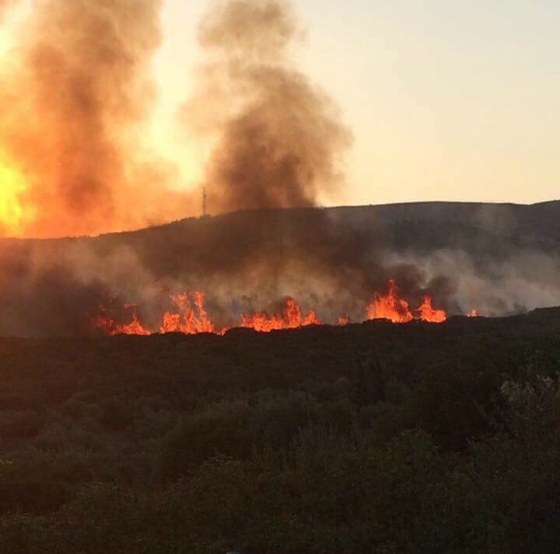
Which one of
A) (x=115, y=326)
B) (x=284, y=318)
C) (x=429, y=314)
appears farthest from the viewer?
(x=115, y=326)

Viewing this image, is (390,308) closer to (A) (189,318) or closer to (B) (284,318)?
(B) (284,318)

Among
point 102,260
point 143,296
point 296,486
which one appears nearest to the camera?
point 296,486

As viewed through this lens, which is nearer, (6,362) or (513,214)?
(6,362)

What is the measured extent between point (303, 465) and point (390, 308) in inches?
2272

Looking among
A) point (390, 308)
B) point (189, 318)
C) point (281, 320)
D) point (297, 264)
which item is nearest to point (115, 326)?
point (189, 318)

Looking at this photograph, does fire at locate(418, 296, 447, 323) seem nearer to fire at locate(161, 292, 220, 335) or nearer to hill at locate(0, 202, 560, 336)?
hill at locate(0, 202, 560, 336)

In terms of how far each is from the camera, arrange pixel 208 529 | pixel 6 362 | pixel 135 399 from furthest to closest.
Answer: pixel 6 362
pixel 135 399
pixel 208 529

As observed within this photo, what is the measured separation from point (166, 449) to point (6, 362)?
32546 mm

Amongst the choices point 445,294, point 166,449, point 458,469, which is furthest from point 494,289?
point 458,469

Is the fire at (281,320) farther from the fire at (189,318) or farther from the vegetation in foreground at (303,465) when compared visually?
the vegetation in foreground at (303,465)

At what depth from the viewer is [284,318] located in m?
72.4

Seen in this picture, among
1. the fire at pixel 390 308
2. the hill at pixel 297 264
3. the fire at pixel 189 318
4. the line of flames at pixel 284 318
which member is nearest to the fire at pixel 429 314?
the line of flames at pixel 284 318

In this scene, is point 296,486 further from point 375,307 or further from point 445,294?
point 445,294

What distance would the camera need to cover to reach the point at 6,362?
54.8 meters
